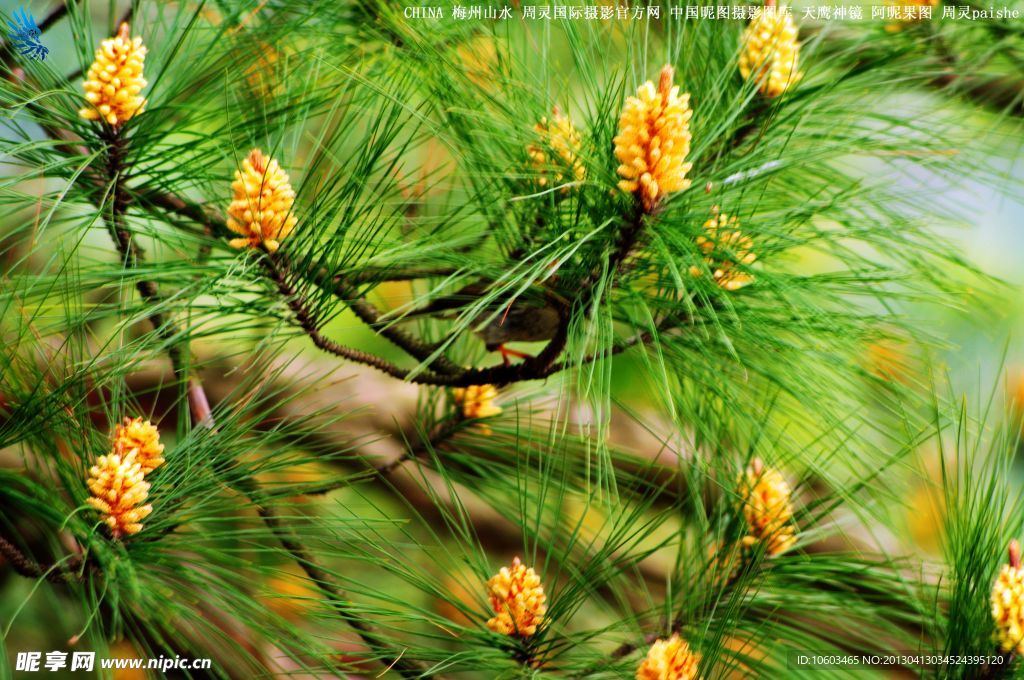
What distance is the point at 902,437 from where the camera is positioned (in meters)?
0.51

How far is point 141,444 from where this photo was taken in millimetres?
410

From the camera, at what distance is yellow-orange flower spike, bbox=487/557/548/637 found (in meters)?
0.43

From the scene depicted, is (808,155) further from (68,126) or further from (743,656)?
(68,126)

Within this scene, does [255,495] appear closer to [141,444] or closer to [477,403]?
[141,444]

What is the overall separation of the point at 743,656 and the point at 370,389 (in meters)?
0.49

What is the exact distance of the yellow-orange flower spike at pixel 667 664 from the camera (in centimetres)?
41

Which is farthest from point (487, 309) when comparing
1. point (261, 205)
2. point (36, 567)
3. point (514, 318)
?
point (36, 567)

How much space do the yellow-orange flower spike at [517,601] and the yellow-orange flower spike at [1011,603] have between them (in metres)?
0.21

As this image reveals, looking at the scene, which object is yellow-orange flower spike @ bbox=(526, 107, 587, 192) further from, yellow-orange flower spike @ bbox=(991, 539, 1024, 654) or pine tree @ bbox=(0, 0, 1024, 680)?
yellow-orange flower spike @ bbox=(991, 539, 1024, 654)

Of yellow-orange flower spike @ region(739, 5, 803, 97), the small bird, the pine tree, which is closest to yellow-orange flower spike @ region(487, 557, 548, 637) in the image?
the pine tree

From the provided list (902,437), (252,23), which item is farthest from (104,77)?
(902,437)

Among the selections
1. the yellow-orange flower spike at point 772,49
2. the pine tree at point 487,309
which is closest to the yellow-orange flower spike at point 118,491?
the pine tree at point 487,309

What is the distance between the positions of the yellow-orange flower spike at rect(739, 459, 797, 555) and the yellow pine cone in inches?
4.6

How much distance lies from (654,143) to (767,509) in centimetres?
24
